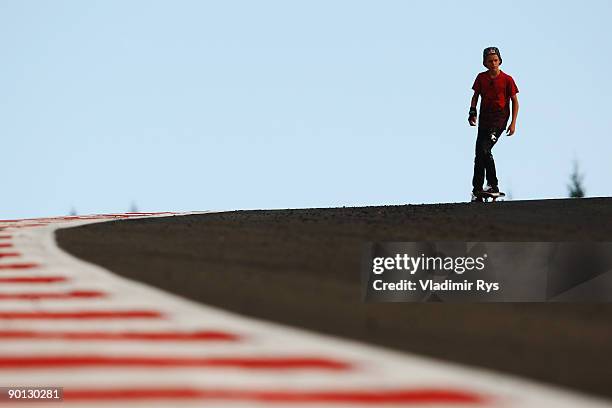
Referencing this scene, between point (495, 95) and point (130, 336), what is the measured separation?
10.9 metres

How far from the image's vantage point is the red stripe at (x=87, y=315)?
673 centimetres

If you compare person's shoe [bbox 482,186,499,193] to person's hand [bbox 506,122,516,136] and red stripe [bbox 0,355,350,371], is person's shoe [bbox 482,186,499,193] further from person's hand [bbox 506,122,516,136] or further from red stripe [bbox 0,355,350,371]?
red stripe [bbox 0,355,350,371]

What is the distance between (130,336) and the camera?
6.13 metres

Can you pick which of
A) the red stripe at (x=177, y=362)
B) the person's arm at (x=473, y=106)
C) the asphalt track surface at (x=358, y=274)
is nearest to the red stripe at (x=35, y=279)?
the asphalt track surface at (x=358, y=274)

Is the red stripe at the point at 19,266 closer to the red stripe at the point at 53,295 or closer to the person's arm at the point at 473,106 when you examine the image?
the red stripe at the point at 53,295

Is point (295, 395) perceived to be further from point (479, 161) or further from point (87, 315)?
point (479, 161)

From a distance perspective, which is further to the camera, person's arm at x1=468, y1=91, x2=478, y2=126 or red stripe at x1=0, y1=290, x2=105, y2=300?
person's arm at x1=468, y1=91, x2=478, y2=126

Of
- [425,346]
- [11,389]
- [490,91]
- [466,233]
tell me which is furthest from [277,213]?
[11,389]

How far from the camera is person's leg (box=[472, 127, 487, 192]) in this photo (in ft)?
53.4

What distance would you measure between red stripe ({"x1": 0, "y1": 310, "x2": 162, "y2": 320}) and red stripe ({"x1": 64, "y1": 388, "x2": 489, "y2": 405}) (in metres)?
1.75

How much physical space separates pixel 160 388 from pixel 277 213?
37.2ft

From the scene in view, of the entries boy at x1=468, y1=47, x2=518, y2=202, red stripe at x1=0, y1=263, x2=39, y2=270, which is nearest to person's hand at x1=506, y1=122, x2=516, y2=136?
boy at x1=468, y1=47, x2=518, y2=202

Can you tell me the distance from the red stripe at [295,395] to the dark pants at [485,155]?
37.9 feet

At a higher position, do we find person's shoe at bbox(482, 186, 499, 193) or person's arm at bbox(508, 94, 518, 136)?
person's arm at bbox(508, 94, 518, 136)
